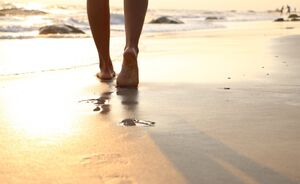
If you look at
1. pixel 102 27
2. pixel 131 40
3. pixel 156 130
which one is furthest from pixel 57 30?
pixel 156 130

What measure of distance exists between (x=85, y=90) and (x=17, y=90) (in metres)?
0.34

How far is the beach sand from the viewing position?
3.78ft

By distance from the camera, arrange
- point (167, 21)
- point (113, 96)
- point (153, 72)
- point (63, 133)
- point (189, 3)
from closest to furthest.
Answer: point (63, 133) → point (113, 96) → point (153, 72) → point (167, 21) → point (189, 3)

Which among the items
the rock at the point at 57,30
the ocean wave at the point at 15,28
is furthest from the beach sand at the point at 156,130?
the ocean wave at the point at 15,28

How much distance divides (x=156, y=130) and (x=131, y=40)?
3.68 feet

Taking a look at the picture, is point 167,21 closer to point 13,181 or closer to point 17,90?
point 17,90

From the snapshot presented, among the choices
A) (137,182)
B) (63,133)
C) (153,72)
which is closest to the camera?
(137,182)

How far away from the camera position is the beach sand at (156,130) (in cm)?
115

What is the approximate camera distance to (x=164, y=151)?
52.1 inches

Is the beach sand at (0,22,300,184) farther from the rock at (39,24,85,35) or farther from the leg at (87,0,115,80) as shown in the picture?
the rock at (39,24,85,35)

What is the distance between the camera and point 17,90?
8.07 feet

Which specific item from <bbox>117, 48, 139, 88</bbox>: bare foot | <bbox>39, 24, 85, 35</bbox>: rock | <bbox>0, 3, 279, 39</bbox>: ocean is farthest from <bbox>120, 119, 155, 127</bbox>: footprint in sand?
<bbox>39, 24, 85, 35</bbox>: rock

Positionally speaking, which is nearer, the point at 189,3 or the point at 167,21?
the point at 167,21

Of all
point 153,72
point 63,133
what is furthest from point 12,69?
point 63,133
